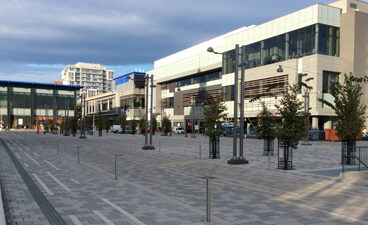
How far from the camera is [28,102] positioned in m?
122

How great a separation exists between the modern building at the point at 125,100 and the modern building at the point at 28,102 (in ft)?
41.9

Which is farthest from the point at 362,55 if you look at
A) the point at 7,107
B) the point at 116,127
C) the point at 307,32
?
the point at 7,107

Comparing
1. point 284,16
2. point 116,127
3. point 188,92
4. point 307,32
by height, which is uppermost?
point 284,16

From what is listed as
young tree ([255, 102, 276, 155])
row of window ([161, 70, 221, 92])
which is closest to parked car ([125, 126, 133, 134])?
row of window ([161, 70, 221, 92])

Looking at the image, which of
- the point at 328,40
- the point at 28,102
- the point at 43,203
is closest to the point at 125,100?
the point at 28,102

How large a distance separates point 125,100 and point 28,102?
1470 inches

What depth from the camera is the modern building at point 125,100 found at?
106562 millimetres

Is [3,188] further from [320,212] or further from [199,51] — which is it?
[199,51]

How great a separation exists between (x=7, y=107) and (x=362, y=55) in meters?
109

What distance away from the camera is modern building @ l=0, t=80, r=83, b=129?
117 metres

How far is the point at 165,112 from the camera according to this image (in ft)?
315

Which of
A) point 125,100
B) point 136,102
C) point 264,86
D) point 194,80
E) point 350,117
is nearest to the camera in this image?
point 350,117

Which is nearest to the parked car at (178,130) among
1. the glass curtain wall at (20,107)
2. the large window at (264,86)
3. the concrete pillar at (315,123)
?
the large window at (264,86)

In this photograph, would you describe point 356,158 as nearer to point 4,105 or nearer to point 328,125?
point 328,125
